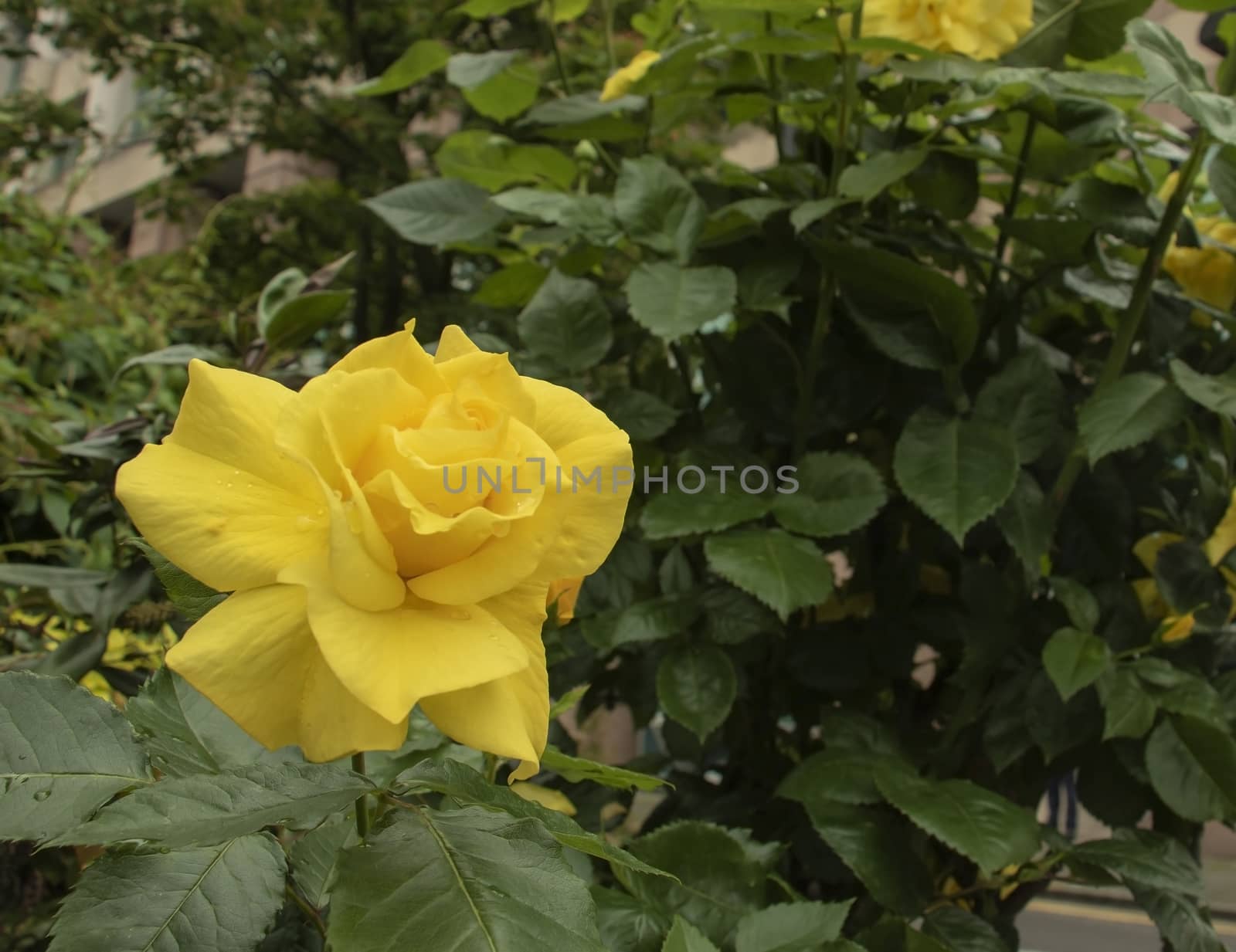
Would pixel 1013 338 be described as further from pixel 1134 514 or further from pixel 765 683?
pixel 765 683

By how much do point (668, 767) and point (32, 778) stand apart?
1.85 ft

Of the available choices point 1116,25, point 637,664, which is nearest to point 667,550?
point 637,664

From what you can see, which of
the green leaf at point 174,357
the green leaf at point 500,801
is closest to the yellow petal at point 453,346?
the green leaf at point 500,801

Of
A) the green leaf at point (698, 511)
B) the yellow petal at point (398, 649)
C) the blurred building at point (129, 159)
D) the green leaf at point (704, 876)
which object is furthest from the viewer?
the blurred building at point (129, 159)

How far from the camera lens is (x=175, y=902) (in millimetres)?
234

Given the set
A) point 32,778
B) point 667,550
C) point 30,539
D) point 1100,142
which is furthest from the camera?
point 30,539

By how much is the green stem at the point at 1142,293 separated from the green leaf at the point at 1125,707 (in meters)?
0.10

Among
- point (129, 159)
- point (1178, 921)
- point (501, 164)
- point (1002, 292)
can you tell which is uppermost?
point (501, 164)

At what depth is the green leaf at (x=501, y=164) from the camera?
0.71 meters

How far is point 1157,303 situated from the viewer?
24.3 inches

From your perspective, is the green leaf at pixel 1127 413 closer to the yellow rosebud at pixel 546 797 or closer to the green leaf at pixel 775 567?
the green leaf at pixel 775 567

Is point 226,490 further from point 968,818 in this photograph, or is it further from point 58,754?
point 968,818

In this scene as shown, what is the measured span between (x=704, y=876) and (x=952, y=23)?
496 millimetres

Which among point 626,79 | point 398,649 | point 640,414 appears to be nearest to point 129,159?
point 626,79
